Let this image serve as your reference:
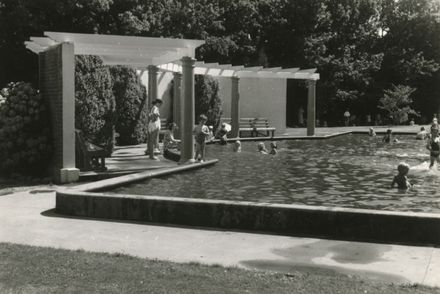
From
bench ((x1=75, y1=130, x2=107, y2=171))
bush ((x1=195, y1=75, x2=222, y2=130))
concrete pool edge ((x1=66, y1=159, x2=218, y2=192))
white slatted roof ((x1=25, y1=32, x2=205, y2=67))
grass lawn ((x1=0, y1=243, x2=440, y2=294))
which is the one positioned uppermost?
white slatted roof ((x1=25, y1=32, x2=205, y2=67))

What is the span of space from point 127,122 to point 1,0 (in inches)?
350

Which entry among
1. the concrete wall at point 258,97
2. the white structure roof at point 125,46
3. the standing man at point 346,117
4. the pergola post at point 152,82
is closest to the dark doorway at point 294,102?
the standing man at point 346,117

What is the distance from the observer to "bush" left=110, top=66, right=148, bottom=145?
844 inches

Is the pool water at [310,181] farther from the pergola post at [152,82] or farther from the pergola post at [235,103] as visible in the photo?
the pergola post at [235,103]

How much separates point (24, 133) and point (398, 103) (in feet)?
109

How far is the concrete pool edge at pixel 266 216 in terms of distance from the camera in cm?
704

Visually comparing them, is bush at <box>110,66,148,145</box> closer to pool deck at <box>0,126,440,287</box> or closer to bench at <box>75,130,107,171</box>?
bench at <box>75,130,107,171</box>

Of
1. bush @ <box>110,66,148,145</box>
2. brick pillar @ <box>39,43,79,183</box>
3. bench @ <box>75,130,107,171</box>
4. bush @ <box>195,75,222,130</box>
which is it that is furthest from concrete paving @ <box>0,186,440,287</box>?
bush @ <box>195,75,222,130</box>

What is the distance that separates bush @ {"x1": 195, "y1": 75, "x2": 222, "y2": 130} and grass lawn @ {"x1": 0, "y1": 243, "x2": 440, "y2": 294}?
851 inches

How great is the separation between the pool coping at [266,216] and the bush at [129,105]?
12.7 meters

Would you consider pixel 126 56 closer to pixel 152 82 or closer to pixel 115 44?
pixel 152 82

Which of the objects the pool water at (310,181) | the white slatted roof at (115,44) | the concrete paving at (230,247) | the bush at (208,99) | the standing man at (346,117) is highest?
the white slatted roof at (115,44)

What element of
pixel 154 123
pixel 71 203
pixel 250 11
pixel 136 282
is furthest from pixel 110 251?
pixel 250 11

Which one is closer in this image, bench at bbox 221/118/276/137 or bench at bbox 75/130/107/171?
bench at bbox 75/130/107/171
